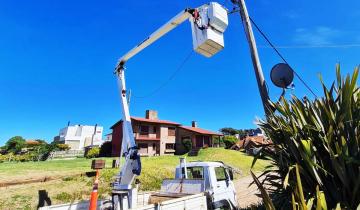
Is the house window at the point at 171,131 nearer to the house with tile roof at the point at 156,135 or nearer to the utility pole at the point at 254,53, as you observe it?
the house with tile roof at the point at 156,135

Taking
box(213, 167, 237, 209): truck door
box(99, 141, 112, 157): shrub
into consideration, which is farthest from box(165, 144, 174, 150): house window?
box(213, 167, 237, 209): truck door

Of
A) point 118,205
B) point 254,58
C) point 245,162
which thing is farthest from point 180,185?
point 245,162

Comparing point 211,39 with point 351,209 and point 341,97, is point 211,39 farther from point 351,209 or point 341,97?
point 351,209

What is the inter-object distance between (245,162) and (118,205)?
96.5 feet

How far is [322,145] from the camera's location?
4680 mm

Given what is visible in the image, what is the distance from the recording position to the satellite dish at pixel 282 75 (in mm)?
6766

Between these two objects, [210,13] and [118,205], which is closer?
[210,13]

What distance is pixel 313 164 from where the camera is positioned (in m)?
4.26

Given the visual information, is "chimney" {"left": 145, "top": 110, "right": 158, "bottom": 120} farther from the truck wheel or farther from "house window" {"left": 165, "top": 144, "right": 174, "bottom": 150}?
the truck wheel

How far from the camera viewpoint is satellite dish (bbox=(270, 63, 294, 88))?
6.77 m

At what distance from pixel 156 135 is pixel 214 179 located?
3817cm

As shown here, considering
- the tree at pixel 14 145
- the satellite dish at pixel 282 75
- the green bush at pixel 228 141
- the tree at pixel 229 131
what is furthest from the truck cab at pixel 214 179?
the tree at pixel 229 131

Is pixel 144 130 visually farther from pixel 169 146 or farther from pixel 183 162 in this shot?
pixel 183 162

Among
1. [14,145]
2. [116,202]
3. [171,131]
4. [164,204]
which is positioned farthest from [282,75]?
[14,145]
